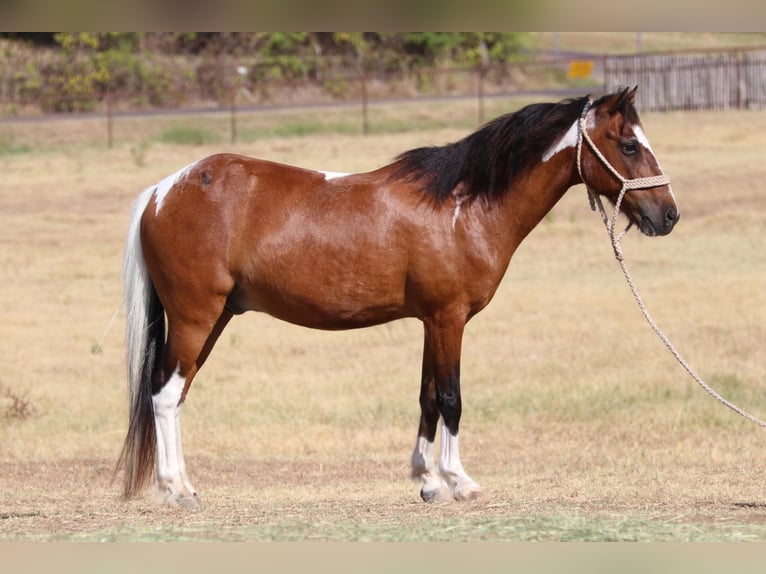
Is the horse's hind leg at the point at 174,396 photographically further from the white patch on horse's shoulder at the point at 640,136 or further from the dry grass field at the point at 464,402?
the white patch on horse's shoulder at the point at 640,136

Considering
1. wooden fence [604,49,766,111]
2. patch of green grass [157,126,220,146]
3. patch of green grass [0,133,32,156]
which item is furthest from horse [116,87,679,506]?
wooden fence [604,49,766,111]

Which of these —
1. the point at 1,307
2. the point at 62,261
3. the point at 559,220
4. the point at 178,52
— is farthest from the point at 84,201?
the point at 178,52

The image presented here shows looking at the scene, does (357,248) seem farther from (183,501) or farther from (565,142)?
(183,501)

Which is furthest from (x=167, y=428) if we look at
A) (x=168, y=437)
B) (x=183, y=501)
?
(x=183, y=501)

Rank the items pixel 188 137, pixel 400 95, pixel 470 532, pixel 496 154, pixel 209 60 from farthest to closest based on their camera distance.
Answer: pixel 209 60 < pixel 400 95 < pixel 188 137 < pixel 496 154 < pixel 470 532

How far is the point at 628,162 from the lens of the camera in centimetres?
663

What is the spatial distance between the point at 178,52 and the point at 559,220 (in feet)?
59.8

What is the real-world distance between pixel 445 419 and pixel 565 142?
70.4 inches

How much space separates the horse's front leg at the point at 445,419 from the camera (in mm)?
6902

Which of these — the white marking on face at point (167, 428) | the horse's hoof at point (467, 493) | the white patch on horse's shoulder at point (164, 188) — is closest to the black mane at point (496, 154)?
the white patch on horse's shoulder at point (164, 188)

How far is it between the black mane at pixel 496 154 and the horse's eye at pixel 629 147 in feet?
1.20

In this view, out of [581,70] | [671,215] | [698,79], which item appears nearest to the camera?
[671,215]

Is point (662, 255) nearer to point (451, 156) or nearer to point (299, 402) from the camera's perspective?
point (299, 402)

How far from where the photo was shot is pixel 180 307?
699 cm
